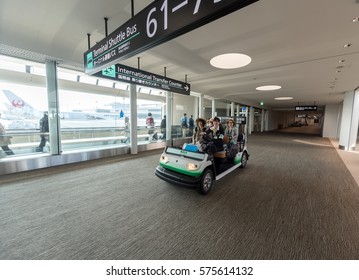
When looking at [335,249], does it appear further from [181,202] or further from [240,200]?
[181,202]

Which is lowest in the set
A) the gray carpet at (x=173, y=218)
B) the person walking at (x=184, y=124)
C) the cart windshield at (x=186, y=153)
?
the gray carpet at (x=173, y=218)

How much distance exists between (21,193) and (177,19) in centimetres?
396

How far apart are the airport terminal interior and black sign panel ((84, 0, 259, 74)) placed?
0.07ft

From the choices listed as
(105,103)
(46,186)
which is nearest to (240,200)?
(46,186)

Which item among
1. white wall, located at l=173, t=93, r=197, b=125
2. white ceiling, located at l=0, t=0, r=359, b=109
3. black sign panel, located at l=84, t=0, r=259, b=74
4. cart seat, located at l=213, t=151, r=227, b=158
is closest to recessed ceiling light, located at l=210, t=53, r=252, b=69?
white ceiling, located at l=0, t=0, r=359, b=109

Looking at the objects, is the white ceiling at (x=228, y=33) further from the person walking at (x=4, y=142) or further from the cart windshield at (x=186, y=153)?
the cart windshield at (x=186, y=153)

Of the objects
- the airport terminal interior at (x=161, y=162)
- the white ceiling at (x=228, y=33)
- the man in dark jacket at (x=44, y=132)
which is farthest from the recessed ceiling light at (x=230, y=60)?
the man in dark jacket at (x=44, y=132)

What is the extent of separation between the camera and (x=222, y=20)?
288 cm

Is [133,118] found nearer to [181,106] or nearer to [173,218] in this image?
[181,106]

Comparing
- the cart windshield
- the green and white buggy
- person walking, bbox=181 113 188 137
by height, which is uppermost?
person walking, bbox=181 113 188 137

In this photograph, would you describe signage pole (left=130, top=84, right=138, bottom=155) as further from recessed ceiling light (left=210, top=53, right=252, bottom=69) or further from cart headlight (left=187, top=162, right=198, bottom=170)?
cart headlight (left=187, top=162, right=198, bottom=170)

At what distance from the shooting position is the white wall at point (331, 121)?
46.0 ft

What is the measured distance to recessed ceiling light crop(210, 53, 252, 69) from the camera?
4.42 metres

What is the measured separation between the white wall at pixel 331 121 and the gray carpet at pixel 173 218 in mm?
13677
